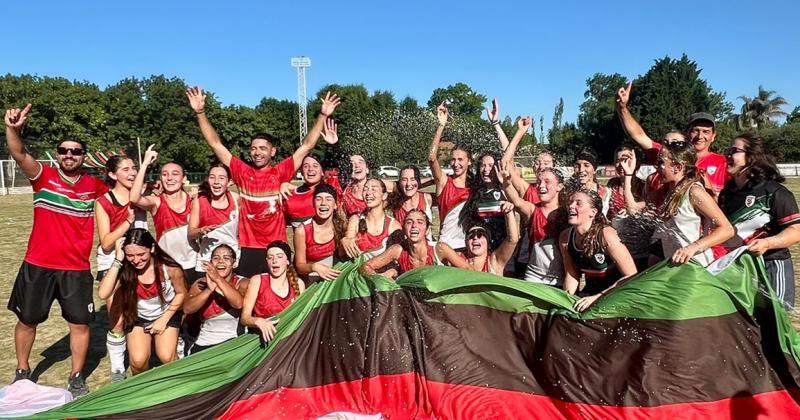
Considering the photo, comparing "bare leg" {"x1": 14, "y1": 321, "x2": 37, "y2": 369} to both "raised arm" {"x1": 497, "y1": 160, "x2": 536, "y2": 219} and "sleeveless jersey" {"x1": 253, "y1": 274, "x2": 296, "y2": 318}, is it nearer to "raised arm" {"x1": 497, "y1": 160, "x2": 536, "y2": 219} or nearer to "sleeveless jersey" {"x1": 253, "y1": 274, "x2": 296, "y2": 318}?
"sleeveless jersey" {"x1": 253, "y1": 274, "x2": 296, "y2": 318}

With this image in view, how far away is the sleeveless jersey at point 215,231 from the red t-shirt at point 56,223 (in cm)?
113

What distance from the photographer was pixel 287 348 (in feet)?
15.3

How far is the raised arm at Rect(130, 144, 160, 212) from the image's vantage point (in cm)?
591

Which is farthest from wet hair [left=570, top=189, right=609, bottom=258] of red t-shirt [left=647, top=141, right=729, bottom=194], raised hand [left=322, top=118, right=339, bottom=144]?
raised hand [left=322, top=118, right=339, bottom=144]

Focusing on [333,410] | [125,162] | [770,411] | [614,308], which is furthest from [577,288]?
[125,162]

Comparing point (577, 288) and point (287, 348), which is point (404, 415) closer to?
point (287, 348)

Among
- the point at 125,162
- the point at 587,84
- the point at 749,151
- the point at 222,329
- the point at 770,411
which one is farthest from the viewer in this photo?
the point at 587,84

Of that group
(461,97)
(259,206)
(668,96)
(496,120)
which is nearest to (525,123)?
(496,120)

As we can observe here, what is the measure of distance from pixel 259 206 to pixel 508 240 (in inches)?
107


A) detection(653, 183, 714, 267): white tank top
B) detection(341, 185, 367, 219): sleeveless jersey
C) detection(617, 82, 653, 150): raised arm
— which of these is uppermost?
detection(617, 82, 653, 150): raised arm

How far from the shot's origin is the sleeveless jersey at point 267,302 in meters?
5.31

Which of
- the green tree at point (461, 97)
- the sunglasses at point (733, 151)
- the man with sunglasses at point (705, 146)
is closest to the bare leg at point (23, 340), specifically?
the man with sunglasses at point (705, 146)

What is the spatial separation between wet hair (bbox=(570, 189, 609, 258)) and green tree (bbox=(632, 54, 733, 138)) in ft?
215

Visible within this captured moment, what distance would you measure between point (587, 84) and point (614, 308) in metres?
132
